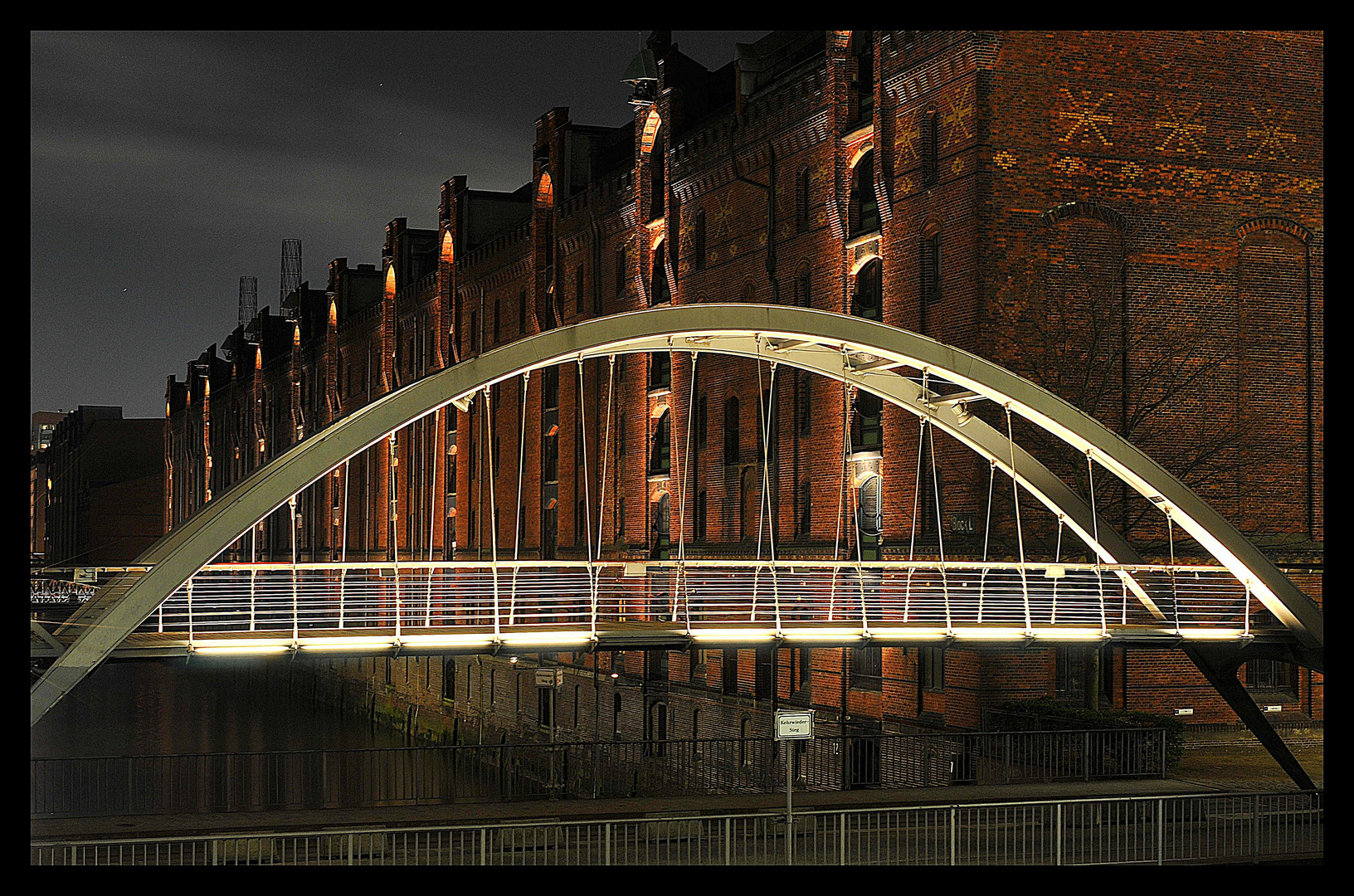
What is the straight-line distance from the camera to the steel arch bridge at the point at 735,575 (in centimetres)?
1513

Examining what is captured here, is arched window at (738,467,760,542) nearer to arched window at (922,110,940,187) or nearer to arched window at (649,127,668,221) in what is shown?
arched window at (649,127,668,221)

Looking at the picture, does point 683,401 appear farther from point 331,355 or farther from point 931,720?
point 331,355

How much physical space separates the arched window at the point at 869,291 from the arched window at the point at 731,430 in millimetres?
5843

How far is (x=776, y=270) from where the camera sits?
108 feet

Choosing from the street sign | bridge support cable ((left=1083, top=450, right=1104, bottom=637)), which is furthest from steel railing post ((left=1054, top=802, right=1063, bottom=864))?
bridge support cable ((left=1083, top=450, right=1104, bottom=637))

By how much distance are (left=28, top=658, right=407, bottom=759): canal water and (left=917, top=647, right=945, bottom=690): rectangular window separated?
21.5 meters

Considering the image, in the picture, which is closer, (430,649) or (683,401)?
(430,649)

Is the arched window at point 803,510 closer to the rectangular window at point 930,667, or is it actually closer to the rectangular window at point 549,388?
the rectangular window at point 930,667

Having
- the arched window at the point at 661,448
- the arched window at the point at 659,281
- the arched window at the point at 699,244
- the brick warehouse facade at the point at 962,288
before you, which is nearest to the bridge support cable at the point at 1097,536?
the brick warehouse facade at the point at 962,288

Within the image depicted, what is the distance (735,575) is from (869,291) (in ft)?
38.3

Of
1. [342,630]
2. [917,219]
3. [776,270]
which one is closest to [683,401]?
[776,270]

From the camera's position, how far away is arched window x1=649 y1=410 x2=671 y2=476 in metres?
38.7

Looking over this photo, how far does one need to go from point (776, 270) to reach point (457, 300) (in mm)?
23123

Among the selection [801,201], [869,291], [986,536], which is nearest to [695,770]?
[986,536]
